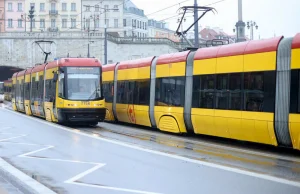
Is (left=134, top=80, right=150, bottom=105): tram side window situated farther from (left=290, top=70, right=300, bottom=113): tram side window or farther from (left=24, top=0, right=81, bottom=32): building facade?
(left=24, top=0, right=81, bottom=32): building facade

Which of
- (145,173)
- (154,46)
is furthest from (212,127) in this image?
(154,46)

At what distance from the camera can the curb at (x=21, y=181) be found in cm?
844

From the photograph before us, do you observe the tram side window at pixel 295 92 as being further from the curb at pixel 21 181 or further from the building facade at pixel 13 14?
the building facade at pixel 13 14

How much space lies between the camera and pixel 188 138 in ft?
58.9

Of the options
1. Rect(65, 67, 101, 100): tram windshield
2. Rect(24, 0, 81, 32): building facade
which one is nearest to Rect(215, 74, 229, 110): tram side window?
Rect(65, 67, 101, 100): tram windshield

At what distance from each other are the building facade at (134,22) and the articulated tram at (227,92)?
3526 inches

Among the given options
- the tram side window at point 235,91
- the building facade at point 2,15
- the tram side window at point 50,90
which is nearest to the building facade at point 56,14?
the building facade at point 2,15

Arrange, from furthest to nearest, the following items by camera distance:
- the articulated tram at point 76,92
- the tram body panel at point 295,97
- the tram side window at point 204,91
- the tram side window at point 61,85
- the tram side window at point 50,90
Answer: the tram side window at point 50,90 < the tram side window at point 61,85 < the articulated tram at point 76,92 < the tram side window at point 204,91 < the tram body panel at point 295,97

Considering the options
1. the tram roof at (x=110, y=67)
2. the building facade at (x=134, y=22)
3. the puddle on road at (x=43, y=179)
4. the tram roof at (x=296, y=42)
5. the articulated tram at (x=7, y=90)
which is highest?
the building facade at (x=134, y=22)

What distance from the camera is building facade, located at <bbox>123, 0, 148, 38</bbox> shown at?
114125 millimetres

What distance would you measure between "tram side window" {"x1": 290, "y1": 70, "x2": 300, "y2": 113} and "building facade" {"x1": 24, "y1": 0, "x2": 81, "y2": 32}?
334 feet

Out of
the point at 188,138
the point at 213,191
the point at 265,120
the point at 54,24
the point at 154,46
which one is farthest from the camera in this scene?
the point at 54,24

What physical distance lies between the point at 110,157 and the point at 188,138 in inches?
237

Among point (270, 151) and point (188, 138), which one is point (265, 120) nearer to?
point (270, 151)
